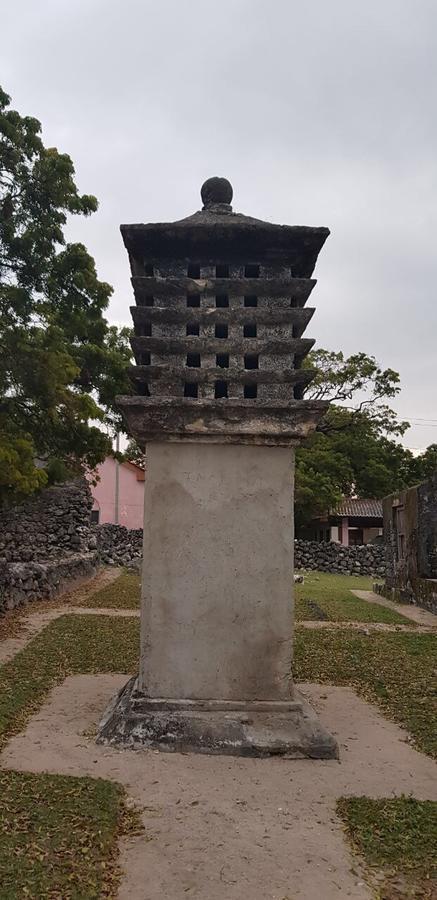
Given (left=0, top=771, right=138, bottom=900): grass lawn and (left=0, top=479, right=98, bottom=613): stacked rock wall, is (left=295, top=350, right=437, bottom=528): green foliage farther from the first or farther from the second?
(left=0, top=771, right=138, bottom=900): grass lawn

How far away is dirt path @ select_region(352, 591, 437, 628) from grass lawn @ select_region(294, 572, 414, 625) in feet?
0.79

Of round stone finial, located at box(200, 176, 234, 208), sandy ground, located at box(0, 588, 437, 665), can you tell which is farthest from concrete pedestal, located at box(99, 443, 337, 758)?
sandy ground, located at box(0, 588, 437, 665)

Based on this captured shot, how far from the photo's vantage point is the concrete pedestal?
5.30 metres

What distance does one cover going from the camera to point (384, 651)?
33.0 ft

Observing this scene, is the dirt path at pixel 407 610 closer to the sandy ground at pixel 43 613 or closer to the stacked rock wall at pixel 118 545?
the sandy ground at pixel 43 613

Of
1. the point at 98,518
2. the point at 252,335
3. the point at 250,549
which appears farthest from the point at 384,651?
the point at 98,518

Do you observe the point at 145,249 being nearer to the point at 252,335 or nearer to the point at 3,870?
the point at 252,335

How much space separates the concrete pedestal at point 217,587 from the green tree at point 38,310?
4384mm

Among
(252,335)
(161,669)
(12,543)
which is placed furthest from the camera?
(12,543)

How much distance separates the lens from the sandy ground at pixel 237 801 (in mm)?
3307

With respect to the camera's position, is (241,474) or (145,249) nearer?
(241,474)

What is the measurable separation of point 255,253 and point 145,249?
38.0 inches

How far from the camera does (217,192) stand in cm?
632

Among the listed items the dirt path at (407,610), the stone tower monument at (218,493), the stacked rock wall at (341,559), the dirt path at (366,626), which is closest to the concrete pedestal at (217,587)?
the stone tower monument at (218,493)
